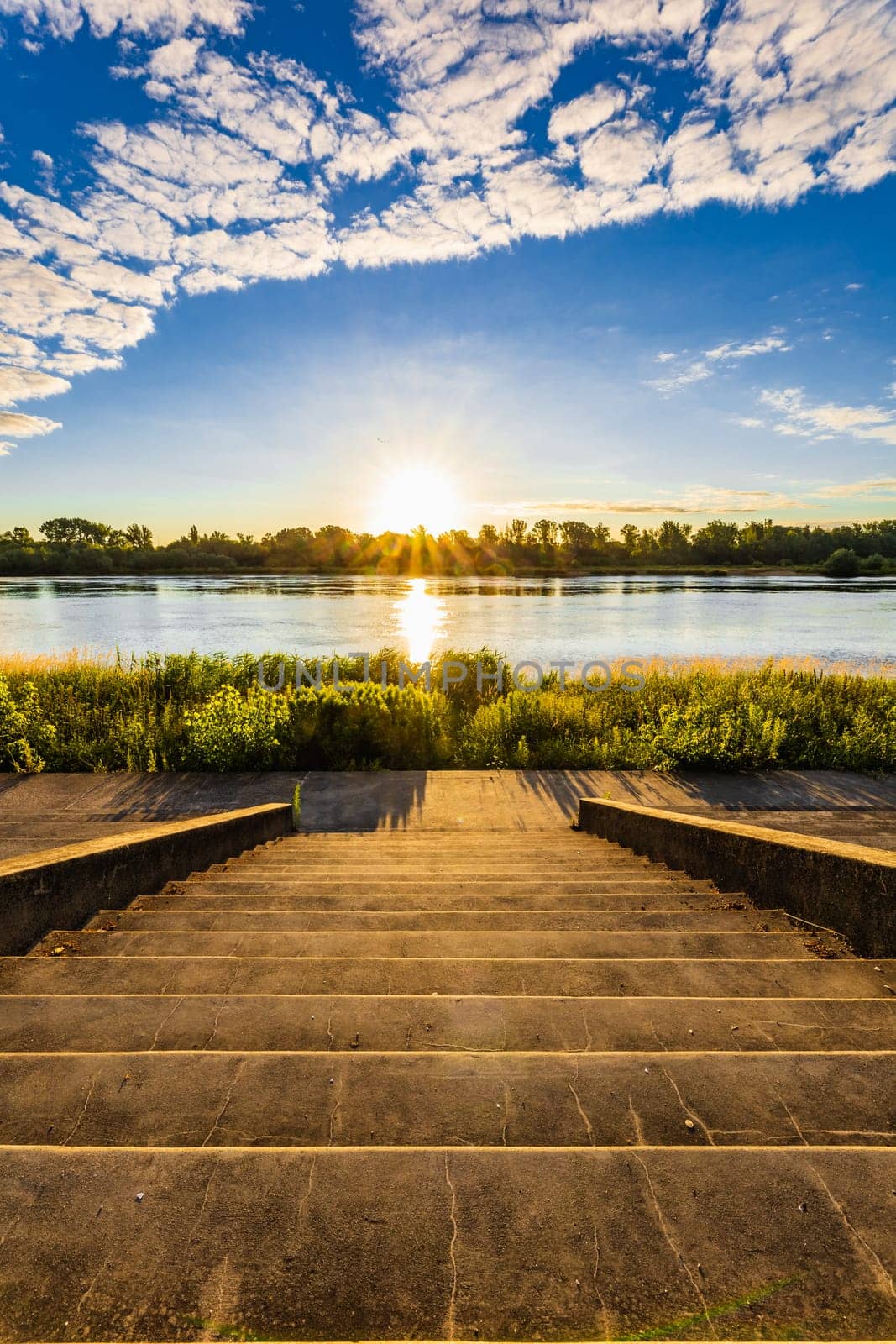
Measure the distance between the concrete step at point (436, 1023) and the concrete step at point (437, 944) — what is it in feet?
2.01

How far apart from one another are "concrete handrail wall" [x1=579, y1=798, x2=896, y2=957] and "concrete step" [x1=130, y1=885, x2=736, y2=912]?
10.2 inches

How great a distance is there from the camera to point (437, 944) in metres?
3.01

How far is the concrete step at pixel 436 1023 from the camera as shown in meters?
2.06

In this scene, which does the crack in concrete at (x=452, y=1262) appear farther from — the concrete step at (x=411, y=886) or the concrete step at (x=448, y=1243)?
the concrete step at (x=411, y=886)

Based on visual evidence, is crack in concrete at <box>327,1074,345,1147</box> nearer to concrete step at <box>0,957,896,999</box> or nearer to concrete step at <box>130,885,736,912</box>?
concrete step at <box>0,957,896,999</box>

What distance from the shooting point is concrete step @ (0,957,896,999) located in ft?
8.25

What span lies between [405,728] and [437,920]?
6442 mm

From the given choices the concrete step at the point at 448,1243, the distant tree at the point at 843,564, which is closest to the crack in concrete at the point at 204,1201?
the concrete step at the point at 448,1243

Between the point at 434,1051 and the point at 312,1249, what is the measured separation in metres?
0.75

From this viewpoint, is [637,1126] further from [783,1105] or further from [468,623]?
[468,623]

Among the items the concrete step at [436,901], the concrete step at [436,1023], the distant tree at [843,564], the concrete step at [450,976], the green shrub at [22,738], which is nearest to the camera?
the concrete step at [436,1023]

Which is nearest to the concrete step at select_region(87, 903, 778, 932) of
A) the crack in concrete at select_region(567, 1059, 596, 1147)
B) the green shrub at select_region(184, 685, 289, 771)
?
the crack in concrete at select_region(567, 1059, 596, 1147)

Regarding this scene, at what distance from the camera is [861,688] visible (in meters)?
12.4

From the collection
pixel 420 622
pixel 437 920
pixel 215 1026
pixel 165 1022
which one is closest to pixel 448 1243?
pixel 215 1026
